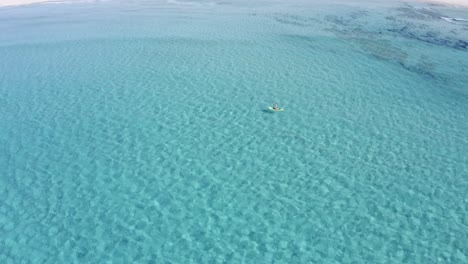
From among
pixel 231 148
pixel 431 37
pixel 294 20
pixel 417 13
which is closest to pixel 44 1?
pixel 294 20

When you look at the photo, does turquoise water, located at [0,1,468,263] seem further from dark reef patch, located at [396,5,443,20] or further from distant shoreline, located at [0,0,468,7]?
distant shoreline, located at [0,0,468,7]

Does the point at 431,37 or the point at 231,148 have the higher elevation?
the point at 431,37

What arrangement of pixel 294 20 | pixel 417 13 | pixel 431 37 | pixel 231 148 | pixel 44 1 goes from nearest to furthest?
1. pixel 231 148
2. pixel 431 37
3. pixel 294 20
4. pixel 417 13
5. pixel 44 1

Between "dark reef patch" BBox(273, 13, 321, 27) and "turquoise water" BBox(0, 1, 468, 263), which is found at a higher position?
"dark reef patch" BBox(273, 13, 321, 27)

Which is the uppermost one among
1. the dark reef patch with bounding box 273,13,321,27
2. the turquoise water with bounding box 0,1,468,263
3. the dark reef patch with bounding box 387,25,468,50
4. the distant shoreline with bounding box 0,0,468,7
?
the distant shoreline with bounding box 0,0,468,7

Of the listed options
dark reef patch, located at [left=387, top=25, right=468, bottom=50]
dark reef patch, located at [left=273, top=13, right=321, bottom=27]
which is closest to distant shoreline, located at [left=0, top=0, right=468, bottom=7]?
dark reef patch, located at [left=387, top=25, right=468, bottom=50]

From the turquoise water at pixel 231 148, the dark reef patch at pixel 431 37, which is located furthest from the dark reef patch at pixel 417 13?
the turquoise water at pixel 231 148

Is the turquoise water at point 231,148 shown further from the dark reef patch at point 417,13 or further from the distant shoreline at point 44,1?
the distant shoreline at point 44,1

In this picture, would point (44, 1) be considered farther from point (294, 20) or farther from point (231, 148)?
point (231, 148)
